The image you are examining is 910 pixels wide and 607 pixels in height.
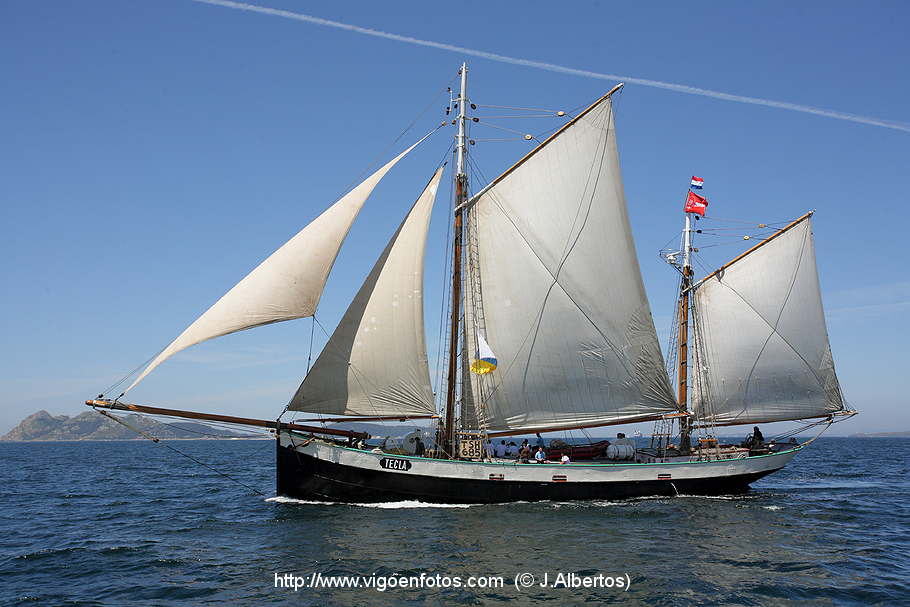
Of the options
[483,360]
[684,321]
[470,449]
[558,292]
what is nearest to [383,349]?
[483,360]

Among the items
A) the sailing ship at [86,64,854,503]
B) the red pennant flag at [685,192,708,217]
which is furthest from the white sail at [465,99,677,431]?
the red pennant flag at [685,192,708,217]

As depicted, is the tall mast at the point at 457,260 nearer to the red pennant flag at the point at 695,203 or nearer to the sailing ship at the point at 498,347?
the sailing ship at the point at 498,347

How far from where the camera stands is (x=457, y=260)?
101 ft

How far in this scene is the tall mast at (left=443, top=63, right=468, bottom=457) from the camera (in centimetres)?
2945

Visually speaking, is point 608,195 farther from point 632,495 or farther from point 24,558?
point 24,558

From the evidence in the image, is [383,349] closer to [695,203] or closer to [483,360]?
[483,360]

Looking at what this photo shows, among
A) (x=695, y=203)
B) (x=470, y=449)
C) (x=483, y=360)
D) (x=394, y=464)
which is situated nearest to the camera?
(x=394, y=464)

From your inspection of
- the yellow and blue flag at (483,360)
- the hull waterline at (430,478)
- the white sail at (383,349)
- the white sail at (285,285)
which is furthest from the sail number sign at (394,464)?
the white sail at (285,285)

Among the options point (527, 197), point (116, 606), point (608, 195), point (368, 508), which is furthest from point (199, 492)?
point (608, 195)

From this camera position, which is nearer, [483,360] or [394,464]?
[394,464]

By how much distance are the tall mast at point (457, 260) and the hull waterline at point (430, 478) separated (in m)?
1.99

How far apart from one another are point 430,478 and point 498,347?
676cm

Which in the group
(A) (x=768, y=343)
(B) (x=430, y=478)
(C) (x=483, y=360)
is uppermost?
(A) (x=768, y=343)

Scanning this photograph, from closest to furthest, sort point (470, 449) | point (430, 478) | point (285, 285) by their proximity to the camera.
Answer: point (285, 285) → point (430, 478) → point (470, 449)
